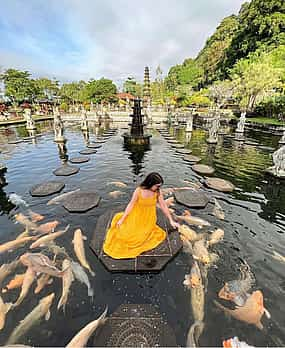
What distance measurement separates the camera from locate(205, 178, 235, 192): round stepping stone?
22.8 ft

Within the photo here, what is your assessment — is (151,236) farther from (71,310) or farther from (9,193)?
(9,193)

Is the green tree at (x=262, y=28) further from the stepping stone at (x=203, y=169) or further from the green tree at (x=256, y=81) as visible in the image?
the stepping stone at (x=203, y=169)

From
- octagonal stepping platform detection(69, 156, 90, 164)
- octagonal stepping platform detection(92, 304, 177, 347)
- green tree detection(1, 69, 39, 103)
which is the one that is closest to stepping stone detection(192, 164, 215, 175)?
octagonal stepping platform detection(69, 156, 90, 164)

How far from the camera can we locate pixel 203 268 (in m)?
3.49

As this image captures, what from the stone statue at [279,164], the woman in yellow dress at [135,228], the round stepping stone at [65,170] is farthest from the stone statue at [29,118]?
the stone statue at [279,164]

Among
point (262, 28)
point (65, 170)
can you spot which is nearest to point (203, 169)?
point (65, 170)

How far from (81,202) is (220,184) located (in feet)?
17.5

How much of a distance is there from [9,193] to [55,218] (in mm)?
2918

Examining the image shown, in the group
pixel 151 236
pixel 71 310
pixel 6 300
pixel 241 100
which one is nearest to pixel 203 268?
pixel 151 236

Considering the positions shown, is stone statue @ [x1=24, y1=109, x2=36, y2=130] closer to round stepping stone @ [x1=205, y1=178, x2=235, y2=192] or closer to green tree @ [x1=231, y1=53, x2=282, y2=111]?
round stepping stone @ [x1=205, y1=178, x2=235, y2=192]

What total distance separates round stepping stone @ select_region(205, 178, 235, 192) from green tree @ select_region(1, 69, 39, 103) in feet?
169

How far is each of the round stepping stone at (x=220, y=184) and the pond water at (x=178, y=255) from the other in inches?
13.3

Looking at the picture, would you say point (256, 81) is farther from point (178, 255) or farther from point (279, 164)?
point (178, 255)

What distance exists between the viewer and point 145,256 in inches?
142
